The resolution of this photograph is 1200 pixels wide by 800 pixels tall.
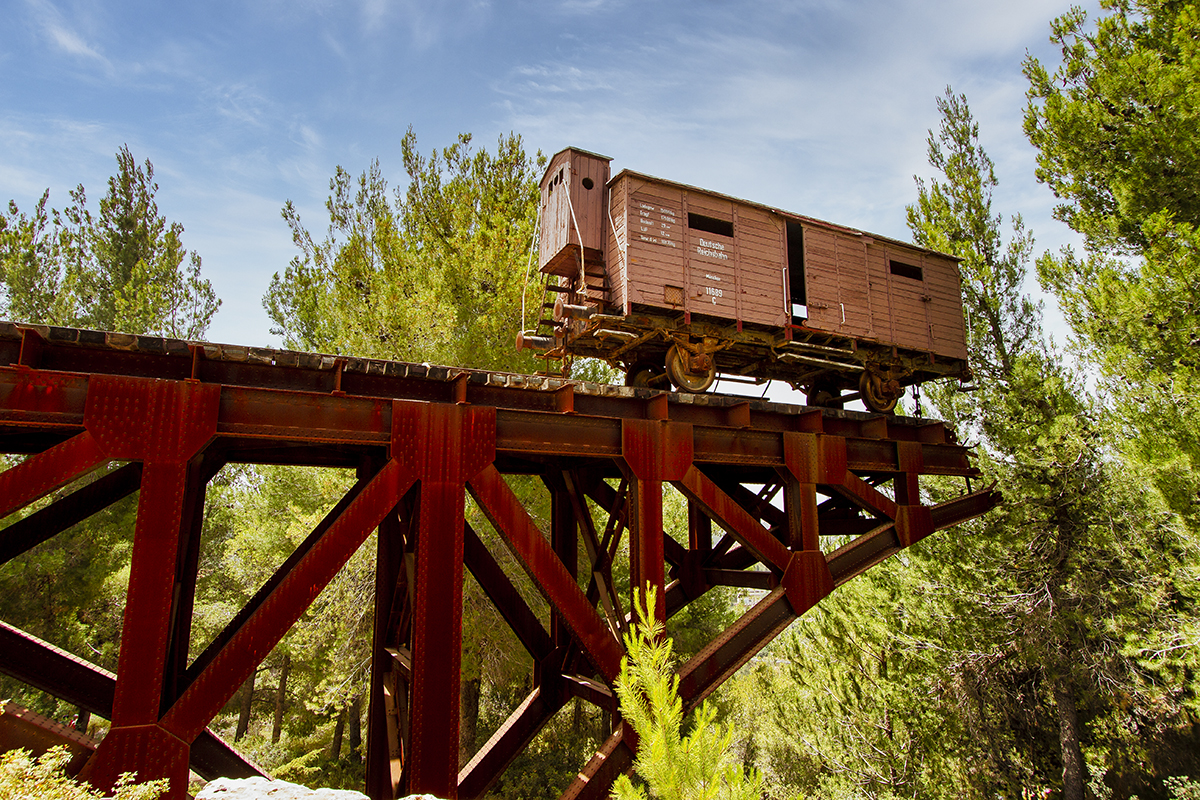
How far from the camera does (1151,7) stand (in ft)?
34.5

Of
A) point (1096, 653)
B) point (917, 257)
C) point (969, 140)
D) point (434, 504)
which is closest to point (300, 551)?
point (434, 504)

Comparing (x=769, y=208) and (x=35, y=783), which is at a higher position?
(x=769, y=208)

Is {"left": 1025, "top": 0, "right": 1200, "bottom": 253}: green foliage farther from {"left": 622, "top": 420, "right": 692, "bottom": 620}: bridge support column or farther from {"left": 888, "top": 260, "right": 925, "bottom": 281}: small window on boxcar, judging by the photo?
{"left": 622, "top": 420, "right": 692, "bottom": 620}: bridge support column

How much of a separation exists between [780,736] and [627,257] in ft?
48.3

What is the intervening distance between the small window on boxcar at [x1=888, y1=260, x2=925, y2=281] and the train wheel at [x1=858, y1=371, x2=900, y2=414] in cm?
175

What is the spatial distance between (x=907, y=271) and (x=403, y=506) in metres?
8.93

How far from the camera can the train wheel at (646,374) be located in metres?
10.1

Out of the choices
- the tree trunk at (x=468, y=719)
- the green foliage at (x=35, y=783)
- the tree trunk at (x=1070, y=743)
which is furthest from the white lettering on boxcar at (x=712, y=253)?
the tree trunk at (x=1070, y=743)

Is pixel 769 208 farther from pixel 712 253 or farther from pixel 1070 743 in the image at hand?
pixel 1070 743

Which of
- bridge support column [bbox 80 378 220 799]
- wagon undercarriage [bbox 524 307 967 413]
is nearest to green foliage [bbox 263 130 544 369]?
wagon undercarriage [bbox 524 307 967 413]

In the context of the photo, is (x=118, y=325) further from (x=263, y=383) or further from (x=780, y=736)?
(x=780, y=736)

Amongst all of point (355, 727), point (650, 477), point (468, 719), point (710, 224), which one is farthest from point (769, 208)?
point (355, 727)

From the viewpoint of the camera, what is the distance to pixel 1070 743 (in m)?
12.8

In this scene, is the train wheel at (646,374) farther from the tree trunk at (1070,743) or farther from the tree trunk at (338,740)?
the tree trunk at (338,740)
